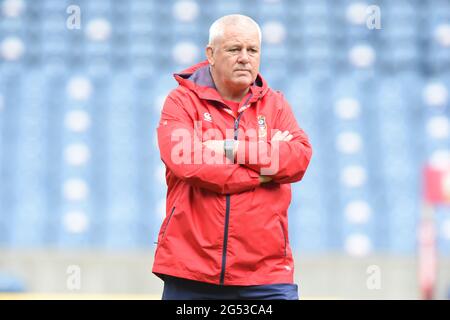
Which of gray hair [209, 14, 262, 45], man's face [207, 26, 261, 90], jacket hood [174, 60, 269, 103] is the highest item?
gray hair [209, 14, 262, 45]

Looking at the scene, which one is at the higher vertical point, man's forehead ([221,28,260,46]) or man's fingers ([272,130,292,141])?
man's forehead ([221,28,260,46])

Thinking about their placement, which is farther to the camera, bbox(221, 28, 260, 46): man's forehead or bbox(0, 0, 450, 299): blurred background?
bbox(0, 0, 450, 299): blurred background

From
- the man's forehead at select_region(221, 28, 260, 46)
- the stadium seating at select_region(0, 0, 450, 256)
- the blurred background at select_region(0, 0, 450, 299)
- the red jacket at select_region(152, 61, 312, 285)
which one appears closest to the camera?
the red jacket at select_region(152, 61, 312, 285)

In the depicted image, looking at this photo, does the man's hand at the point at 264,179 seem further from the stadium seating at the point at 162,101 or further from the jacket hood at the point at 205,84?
the stadium seating at the point at 162,101

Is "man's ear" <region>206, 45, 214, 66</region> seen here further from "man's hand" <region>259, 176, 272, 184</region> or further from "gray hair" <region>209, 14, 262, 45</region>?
"man's hand" <region>259, 176, 272, 184</region>

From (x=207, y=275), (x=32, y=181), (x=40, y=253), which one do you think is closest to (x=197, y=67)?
(x=207, y=275)

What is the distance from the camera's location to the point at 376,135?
22.1ft

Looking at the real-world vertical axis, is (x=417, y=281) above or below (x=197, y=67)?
below

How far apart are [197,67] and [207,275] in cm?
58

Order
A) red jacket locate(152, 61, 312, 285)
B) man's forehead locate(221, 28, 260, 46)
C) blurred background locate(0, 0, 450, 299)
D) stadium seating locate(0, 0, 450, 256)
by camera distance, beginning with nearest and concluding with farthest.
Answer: red jacket locate(152, 61, 312, 285), man's forehead locate(221, 28, 260, 46), blurred background locate(0, 0, 450, 299), stadium seating locate(0, 0, 450, 256)

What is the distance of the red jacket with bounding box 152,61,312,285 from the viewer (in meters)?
2.33

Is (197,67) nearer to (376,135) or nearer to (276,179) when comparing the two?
(276,179)

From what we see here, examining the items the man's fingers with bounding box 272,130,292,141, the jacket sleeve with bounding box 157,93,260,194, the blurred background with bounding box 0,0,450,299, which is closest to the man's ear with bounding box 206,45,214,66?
the jacket sleeve with bounding box 157,93,260,194

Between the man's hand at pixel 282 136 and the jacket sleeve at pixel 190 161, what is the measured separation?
13cm
